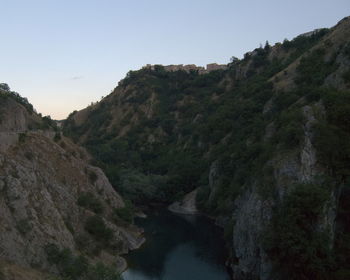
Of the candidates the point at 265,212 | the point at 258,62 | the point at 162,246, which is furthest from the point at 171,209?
the point at 258,62

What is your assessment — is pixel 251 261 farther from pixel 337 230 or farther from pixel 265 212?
pixel 337 230

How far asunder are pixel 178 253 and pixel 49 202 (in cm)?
1811

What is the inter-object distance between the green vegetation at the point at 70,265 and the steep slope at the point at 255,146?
1566 cm

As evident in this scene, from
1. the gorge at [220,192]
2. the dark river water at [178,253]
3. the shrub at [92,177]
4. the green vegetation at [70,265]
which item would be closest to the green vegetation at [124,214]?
the gorge at [220,192]

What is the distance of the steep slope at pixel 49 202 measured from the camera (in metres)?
38.1

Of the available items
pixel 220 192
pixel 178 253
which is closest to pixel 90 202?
pixel 178 253

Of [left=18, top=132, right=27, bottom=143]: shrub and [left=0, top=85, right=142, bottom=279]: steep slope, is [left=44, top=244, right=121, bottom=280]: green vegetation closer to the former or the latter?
[left=0, top=85, right=142, bottom=279]: steep slope

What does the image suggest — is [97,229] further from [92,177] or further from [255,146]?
[255,146]

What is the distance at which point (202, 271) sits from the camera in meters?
46.7

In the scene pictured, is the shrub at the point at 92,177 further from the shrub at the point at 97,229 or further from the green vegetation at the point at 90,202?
the shrub at the point at 97,229

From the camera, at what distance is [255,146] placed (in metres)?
64.7

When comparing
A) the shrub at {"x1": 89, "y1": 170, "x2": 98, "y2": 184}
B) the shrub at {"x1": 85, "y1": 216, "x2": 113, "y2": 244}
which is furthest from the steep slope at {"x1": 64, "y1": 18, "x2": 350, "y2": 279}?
the shrub at {"x1": 89, "y1": 170, "x2": 98, "y2": 184}

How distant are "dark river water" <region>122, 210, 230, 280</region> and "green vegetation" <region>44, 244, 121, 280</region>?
7.41 m

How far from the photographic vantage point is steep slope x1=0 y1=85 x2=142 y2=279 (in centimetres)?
3806
